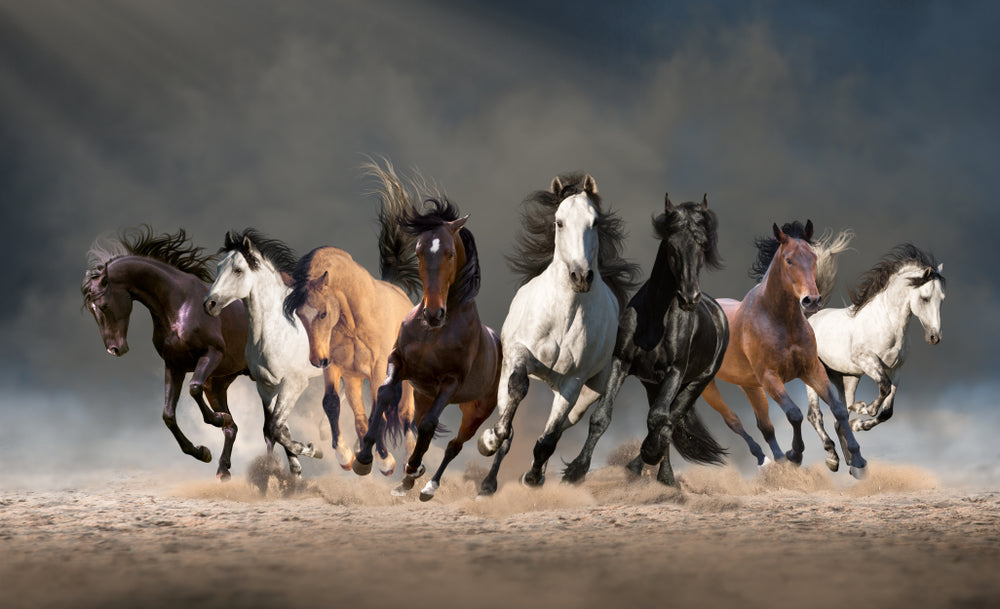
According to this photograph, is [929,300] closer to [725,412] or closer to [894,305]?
[894,305]

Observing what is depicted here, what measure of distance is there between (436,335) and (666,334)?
7.62ft

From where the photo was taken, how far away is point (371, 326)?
10180 millimetres

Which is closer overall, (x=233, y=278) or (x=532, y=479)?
(x=532, y=479)

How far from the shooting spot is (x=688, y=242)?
8281 mm

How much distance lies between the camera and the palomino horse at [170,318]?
9867 mm

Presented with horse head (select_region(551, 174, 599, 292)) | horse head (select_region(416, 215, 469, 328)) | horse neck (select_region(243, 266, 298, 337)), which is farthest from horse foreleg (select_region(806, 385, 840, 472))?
horse neck (select_region(243, 266, 298, 337))

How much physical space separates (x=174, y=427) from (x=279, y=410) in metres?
1.11

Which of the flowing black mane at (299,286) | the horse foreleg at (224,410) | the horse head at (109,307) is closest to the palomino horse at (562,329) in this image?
the flowing black mane at (299,286)

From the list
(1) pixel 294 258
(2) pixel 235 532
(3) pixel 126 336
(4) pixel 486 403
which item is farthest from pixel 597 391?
(3) pixel 126 336

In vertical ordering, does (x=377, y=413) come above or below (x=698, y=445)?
above

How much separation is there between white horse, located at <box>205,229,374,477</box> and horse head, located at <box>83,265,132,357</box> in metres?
1.17

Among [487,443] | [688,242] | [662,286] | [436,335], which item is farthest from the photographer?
[662,286]

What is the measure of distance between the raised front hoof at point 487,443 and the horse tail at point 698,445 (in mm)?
3694

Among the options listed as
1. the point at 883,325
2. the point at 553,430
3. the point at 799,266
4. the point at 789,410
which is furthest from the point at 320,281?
the point at 883,325
